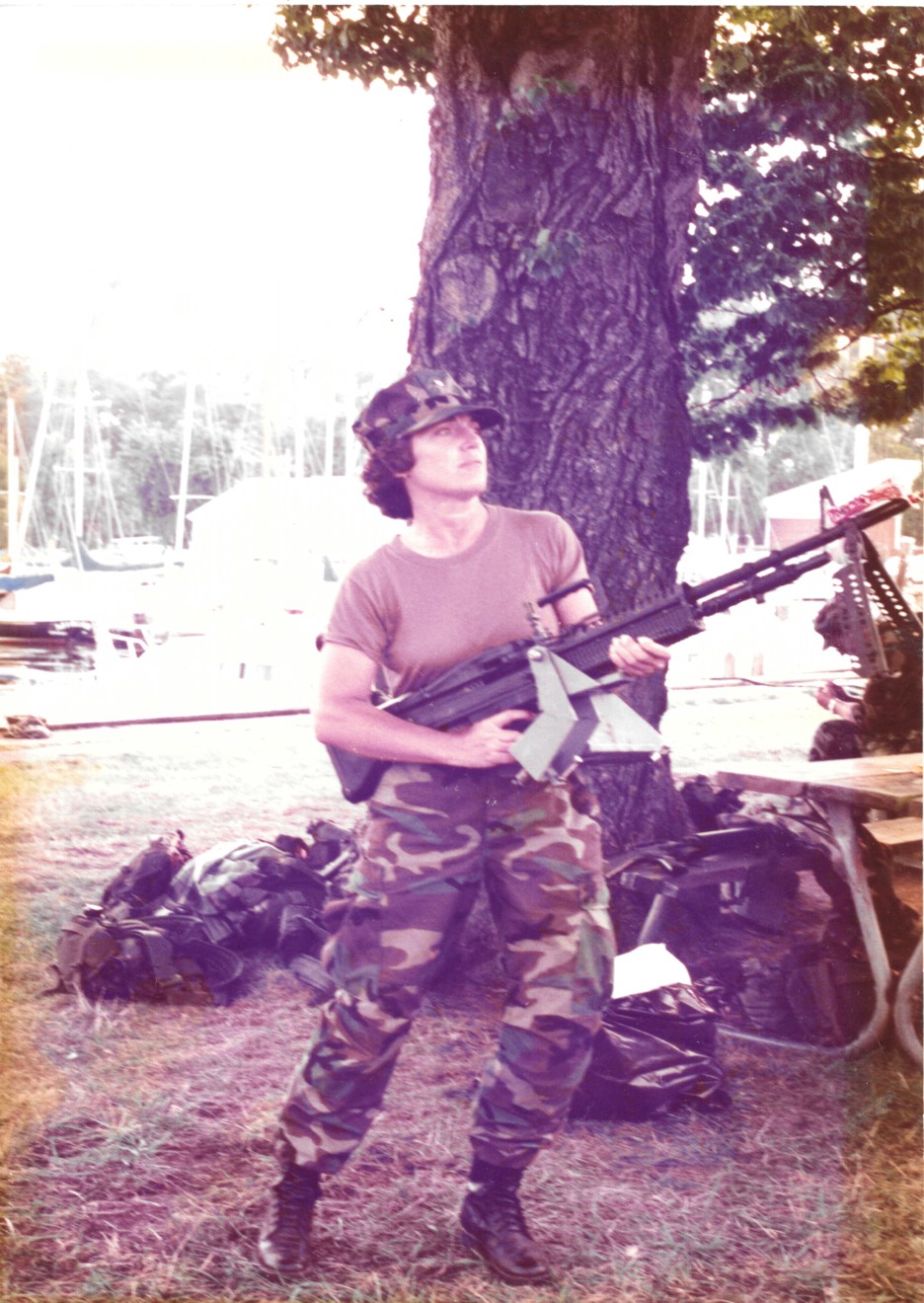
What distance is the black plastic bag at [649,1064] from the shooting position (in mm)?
3133

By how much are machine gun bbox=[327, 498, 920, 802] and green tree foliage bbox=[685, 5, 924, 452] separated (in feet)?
2.70

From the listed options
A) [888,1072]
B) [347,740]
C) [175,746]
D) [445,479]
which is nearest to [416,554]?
[445,479]

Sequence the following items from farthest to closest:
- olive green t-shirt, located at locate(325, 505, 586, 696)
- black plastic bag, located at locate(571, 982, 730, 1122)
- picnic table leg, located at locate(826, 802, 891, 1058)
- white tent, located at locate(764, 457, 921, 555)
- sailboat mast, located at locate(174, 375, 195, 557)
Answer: picnic table leg, located at locate(826, 802, 891, 1058)
sailboat mast, located at locate(174, 375, 195, 557)
black plastic bag, located at locate(571, 982, 730, 1122)
white tent, located at locate(764, 457, 921, 555)
olive green t-shirt, located at locate(325, 505, 586, 696)

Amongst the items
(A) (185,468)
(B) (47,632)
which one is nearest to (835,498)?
(A) (185,468)

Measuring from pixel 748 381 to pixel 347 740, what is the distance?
5.21ft

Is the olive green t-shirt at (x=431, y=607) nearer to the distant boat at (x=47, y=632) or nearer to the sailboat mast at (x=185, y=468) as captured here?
the sailboat mast at (x=185, y=468)

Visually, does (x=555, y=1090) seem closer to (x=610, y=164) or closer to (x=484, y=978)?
(x=484, y=978)

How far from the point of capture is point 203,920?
11.6 feet

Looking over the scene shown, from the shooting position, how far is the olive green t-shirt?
A: 281 centimetres

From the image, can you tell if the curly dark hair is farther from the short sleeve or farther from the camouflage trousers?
the camouflage trousers

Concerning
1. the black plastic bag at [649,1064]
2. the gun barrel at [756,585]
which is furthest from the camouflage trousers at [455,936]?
the gun barrel at [756,585]

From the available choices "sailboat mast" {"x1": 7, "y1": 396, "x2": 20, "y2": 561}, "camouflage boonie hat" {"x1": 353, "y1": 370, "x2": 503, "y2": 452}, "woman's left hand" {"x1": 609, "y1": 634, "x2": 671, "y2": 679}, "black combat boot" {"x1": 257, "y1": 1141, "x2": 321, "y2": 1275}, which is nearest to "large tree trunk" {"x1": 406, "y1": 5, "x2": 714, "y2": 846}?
"camouflage boonie hat" {"x1": 353, "y1": 370, "x2": 503, "y2": 452}

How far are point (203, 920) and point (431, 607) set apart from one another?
4.24 feet

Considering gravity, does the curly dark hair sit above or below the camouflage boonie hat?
below
